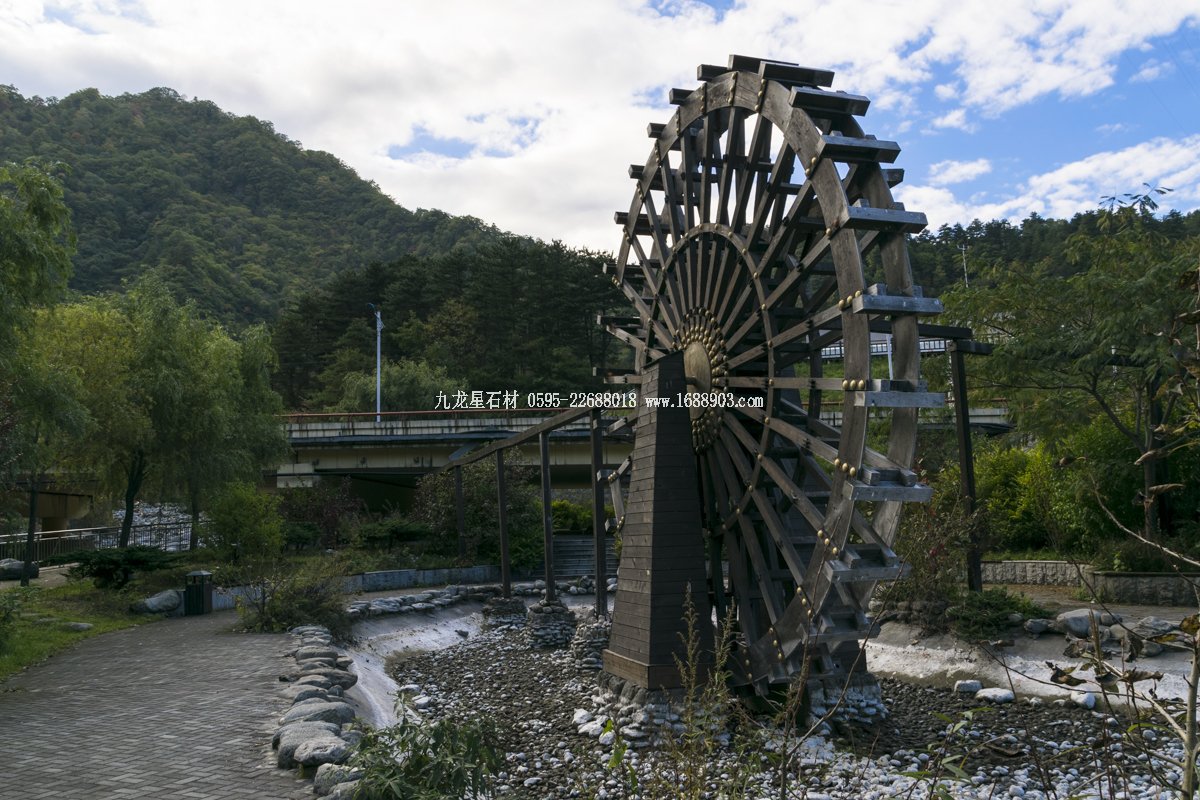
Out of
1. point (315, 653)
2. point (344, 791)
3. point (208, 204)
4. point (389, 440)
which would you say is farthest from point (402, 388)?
point (208, 204)

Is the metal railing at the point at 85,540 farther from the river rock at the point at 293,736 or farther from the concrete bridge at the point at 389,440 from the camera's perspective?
the river rock at the point at 293,736

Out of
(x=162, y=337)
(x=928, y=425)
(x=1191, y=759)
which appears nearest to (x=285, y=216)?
(x=162, y=337)

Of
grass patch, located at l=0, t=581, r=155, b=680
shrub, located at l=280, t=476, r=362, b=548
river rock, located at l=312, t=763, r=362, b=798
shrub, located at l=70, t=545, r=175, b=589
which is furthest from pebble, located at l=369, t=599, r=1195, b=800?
shrub, located at l=280, t=476, r=362, b=548

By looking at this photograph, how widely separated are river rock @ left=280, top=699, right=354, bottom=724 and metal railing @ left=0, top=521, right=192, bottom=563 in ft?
48.5

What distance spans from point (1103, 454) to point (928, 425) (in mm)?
6689

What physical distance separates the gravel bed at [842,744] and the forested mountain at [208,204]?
163 ft

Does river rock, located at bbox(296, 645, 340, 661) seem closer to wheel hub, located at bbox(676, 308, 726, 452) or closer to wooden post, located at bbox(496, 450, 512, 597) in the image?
wheel hub, located at bbox(676, 308, 726, 452)

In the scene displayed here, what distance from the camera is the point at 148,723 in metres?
7.49

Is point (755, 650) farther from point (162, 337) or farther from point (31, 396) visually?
point (162, 337)

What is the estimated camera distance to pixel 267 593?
13695 millimetres

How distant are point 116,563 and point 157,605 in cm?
149

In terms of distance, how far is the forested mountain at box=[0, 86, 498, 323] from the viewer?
6006 cm

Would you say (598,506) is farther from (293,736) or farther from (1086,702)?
(293,736)

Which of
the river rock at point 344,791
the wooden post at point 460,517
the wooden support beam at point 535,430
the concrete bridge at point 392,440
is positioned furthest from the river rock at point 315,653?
the concrete bridge at point 392,440
